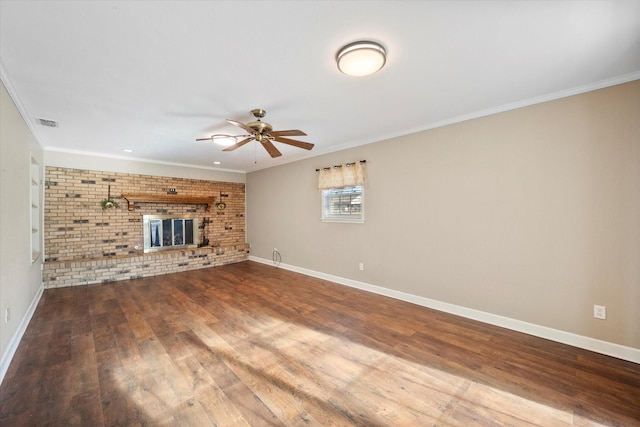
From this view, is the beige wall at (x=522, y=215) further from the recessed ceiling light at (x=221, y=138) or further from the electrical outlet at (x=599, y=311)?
the recessed ceiling light at (x=221, y=138)

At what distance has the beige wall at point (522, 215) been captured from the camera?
7.57 ft

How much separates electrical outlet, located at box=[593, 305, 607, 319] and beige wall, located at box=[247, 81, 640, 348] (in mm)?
41

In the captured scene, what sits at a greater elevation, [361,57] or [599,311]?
[361,57]

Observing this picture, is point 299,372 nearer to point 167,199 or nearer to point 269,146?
point 269,146

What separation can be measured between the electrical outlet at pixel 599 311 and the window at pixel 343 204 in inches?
109

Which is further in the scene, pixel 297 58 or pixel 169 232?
pixel 169 232

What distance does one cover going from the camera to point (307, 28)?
5.43ft

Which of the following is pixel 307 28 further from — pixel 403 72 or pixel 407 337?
pixel 407 337

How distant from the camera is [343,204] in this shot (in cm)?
466

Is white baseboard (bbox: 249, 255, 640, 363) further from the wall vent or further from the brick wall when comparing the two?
the wall vent

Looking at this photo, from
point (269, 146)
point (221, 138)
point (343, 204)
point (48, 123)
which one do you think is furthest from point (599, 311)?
point (48, 123)

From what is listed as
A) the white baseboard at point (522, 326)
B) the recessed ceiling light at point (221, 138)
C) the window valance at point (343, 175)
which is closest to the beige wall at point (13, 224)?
the recessed ceiling light at point (221, 138)

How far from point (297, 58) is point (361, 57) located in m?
0.49

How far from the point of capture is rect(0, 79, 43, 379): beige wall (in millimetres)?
2182
